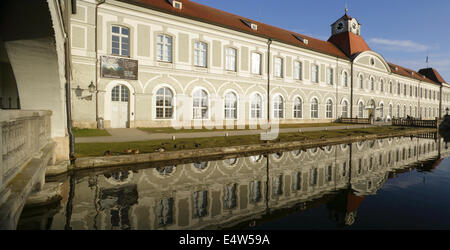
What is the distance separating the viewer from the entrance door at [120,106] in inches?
709

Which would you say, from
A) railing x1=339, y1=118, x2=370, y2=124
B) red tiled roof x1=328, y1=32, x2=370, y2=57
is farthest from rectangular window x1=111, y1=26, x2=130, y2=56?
red tiled roof x1=328, y1=32, x2=370, y2=57

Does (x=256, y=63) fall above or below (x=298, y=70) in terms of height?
below

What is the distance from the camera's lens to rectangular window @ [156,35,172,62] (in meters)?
19.8

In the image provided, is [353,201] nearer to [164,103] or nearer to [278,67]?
[164,103]

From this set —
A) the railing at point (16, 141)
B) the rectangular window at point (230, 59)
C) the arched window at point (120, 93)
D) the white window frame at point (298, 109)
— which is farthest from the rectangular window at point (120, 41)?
the white window frame at point (298, 109)

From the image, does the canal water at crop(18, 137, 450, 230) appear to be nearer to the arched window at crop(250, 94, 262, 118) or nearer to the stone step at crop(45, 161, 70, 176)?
the stone step at crop(45, 161, 70, 176)

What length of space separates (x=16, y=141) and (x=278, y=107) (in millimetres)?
26120

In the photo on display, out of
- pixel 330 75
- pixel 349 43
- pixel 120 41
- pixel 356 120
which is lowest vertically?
pixel 356 120

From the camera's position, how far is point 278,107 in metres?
27.9

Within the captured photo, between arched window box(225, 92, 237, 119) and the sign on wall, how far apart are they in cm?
929

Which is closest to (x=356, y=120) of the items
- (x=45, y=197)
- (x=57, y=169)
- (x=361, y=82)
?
(x=361, y=82)

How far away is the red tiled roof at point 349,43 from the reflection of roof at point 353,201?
36174 mm
